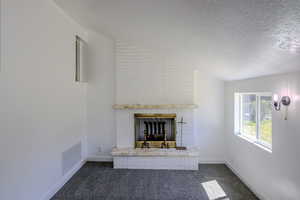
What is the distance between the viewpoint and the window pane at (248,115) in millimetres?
3088

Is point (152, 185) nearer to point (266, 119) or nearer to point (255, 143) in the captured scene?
point (255, 143)

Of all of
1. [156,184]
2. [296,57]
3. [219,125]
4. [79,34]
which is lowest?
[156,184]

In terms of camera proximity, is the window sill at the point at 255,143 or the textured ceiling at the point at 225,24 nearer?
the textured ceiling at the point at 225,24

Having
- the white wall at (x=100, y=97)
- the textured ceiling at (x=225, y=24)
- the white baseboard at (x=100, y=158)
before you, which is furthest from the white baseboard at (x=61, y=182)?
the textured ceiling at (x=225, y=24)

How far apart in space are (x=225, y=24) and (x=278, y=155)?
167 centimetres

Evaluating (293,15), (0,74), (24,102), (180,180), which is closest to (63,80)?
(24,102)

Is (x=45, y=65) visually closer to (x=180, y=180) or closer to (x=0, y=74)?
(x=0, y=74)

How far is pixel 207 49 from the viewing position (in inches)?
99.0

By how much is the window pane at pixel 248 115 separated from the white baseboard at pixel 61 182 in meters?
3.17

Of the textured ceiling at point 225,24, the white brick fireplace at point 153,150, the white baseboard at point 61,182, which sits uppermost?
the textured ceiling at point 225,24

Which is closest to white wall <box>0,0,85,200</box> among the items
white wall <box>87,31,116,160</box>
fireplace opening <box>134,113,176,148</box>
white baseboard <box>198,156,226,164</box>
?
white wall <box>87,31,116,160</box>

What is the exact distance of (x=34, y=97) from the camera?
7.80 feet

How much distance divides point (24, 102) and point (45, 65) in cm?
68

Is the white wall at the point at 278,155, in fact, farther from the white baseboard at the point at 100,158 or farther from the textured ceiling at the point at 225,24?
the white baseboard at the point at 100,158
